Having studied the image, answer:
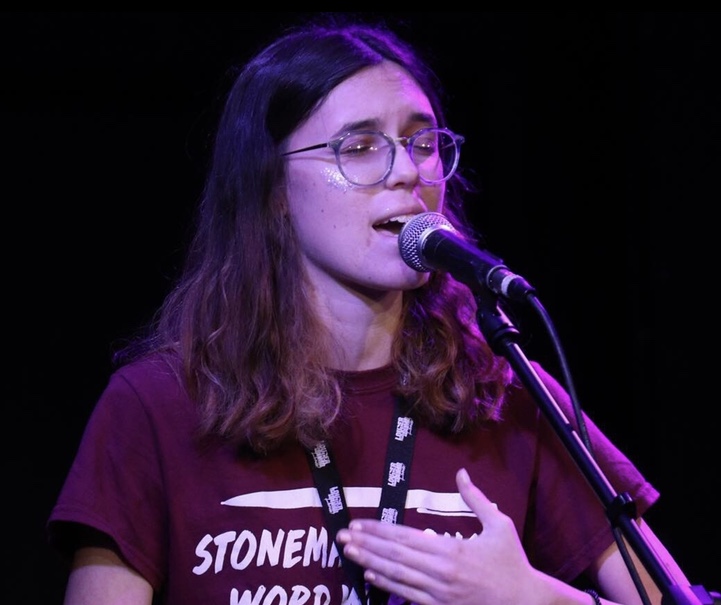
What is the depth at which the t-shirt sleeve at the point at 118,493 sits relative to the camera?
1995 millimetres

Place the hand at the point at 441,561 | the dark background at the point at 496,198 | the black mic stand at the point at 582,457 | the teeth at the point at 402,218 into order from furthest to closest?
the dark background at the point at 496,198 → the teeth at the point at 402,218 → the hand at the point at 441,561 → the black mic stand at the point at 582,457

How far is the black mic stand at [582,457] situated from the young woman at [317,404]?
1.16ft

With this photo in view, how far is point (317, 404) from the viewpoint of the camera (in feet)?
7.13

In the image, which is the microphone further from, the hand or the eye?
the hand

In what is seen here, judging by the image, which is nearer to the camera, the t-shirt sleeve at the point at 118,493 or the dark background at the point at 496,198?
the t-shirt sleeve at the point at 118,493

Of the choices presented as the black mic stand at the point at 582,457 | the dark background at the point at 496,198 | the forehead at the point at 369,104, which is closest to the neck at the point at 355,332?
the forehead at the point at 369,104

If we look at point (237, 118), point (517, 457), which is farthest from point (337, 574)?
point (237, 118)

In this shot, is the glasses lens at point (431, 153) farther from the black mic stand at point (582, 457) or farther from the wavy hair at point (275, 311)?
the black mic stand at point (582, 457)

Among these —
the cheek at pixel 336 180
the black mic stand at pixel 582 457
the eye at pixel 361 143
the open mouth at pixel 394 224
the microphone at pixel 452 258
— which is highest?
the eye at pixel 361 143

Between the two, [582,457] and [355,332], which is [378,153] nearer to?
[355,332]

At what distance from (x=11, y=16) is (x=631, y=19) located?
2.16 meters

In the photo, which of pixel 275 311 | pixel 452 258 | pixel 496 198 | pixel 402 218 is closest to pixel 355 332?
pixel 275 311

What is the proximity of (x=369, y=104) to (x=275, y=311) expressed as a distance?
0.51 metres

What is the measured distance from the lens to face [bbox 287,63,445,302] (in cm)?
218
